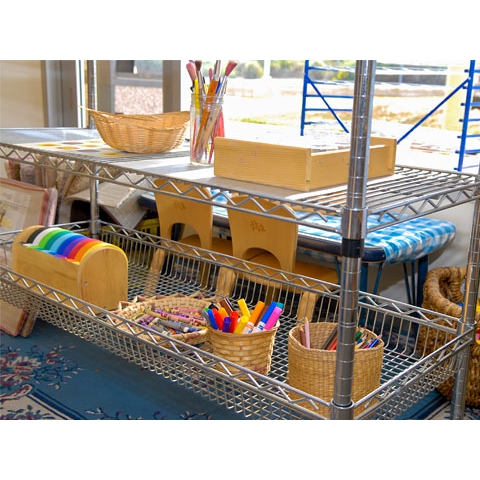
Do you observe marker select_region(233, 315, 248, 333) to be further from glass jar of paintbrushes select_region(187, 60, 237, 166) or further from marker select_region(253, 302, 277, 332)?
glass jar of paintbrushes select_region(187, 60, 237, 166)

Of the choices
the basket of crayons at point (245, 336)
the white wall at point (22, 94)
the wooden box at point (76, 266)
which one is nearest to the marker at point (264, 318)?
the basket of crayons at point (245, 336)

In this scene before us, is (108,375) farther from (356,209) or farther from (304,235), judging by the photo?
(356,209)

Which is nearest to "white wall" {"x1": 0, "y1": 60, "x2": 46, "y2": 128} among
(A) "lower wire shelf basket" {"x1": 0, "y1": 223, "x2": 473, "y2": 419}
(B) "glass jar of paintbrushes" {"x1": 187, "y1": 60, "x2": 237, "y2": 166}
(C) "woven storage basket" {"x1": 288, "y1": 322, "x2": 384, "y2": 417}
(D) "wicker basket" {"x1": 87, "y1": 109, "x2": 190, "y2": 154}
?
(A) "lower wire shelf basket" {"x1": 0, "y1": 223, "x2": 473, "y2": 419}

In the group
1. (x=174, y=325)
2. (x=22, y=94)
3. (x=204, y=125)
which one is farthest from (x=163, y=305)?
(x=22, y=94)

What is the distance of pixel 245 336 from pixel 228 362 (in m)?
0.13

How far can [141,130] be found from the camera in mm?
1612

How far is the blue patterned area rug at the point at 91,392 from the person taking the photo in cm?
174

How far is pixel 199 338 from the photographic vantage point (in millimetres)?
1520

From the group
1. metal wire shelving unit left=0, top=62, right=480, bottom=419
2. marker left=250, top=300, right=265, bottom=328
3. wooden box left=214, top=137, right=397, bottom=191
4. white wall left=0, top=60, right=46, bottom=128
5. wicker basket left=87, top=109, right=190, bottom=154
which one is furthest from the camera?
white wall left=0, top=60, right=46, bottom=128

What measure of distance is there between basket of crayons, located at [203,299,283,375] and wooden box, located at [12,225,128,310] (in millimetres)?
431

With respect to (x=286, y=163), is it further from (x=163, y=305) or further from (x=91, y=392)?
(x=91, y=392)

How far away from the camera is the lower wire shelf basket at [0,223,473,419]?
120 centimetres
